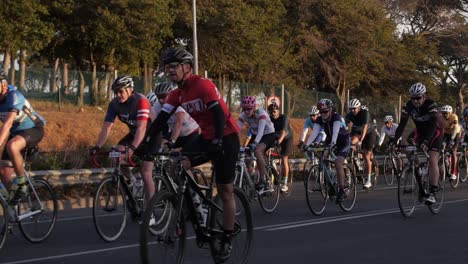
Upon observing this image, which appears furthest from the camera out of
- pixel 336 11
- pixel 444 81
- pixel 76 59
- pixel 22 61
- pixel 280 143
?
pixel 444 81

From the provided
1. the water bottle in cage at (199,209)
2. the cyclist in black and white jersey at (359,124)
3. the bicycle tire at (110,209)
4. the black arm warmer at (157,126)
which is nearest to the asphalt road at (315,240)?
the bicycle tire at (110,209)

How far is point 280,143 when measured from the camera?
665 inches

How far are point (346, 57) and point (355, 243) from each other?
39559 mm

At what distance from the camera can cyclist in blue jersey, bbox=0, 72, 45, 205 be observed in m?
9.59

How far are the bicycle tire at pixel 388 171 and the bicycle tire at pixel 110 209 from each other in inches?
486

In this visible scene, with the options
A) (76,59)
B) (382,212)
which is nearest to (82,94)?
(76,59)

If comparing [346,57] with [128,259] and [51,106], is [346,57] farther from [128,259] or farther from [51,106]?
[128,259]

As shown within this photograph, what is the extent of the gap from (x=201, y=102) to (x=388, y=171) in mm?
16719

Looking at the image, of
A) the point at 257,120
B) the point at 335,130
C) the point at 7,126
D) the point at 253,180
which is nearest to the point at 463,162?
the point at 335,130

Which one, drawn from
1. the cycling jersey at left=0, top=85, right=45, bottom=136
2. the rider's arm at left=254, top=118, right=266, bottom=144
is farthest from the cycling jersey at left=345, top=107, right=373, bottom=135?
the cycling jersey at left=0, top=85, right=45, bottom=136

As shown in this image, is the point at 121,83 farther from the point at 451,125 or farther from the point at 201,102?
the point at 451,125

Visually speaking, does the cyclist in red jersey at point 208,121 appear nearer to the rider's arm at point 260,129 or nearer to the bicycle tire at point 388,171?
the rider's arm at point 260,129

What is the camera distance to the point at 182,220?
7.34m

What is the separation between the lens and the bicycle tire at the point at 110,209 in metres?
10.2
